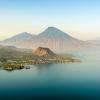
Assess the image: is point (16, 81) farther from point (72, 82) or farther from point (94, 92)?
point (94, 92)

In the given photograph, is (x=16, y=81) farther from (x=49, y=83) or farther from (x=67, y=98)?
(x=67, y=98)

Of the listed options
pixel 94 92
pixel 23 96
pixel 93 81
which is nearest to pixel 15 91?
pixel 23 96

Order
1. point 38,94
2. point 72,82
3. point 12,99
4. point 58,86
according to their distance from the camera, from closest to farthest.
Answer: point 12,99
point 38,94
point 58,86
point 72,82

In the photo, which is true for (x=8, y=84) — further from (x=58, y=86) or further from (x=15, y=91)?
(x=58, y=86)

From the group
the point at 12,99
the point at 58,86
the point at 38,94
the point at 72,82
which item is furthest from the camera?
the point at 72,82

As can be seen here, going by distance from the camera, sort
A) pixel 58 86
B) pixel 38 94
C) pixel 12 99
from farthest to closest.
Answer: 1. pixel 58 86
2. pixel 38 94
3. pixel 12 99

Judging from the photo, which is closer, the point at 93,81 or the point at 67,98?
the point at 67,98

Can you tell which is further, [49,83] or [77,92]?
[49,83]

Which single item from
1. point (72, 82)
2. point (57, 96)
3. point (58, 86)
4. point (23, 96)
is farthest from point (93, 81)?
point (23, 96)
